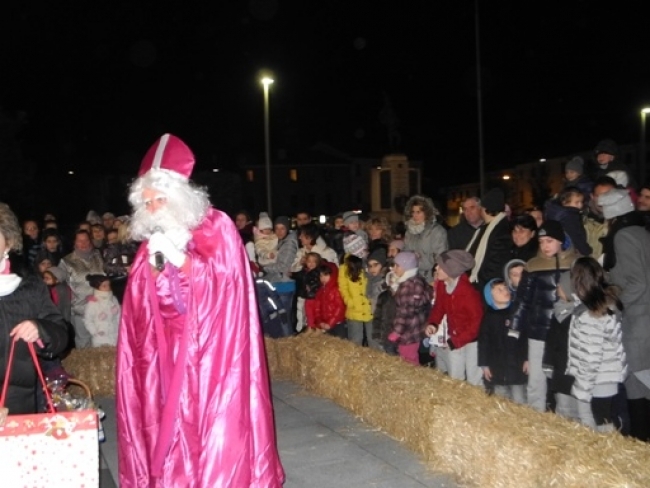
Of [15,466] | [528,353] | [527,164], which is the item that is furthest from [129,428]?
[527,164]

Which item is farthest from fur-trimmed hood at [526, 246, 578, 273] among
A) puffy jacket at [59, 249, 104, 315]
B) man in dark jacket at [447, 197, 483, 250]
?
puffy jacket at [59, 249, 104, 315]

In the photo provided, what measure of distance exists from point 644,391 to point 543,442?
1952mm

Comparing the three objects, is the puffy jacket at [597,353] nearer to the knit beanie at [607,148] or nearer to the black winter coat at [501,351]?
the black winter coat at [501,351]

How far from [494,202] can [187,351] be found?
187 inches

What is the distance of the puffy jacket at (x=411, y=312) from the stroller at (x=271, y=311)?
280 centimetres

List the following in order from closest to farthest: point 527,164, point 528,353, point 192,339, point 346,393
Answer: point 192,339 → point 528,353 → point 346,393 → point 527,164

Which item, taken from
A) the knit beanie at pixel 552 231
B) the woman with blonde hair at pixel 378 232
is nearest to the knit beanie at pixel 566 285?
the knit beanie at pixel 552 231

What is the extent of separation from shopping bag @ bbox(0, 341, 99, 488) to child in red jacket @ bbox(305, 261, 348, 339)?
649cm

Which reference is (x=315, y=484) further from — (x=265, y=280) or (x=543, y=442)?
(x=265, y=280)

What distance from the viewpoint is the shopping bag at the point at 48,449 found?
3639 millimetres

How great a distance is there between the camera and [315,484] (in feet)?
18.5

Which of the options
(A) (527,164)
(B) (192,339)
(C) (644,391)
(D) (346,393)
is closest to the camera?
(B) (192,339)

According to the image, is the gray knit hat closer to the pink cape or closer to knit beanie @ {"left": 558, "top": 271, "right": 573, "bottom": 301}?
knit beanie @ {"left": 558, "top": 271, "right": 573, "bottom": 301}

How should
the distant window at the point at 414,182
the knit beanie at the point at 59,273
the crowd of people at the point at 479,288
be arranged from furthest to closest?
1. the distant window at the point at 414,182
2. the knit beanie at the point at 59,273
3. the crowd of people at the point at 479,288
